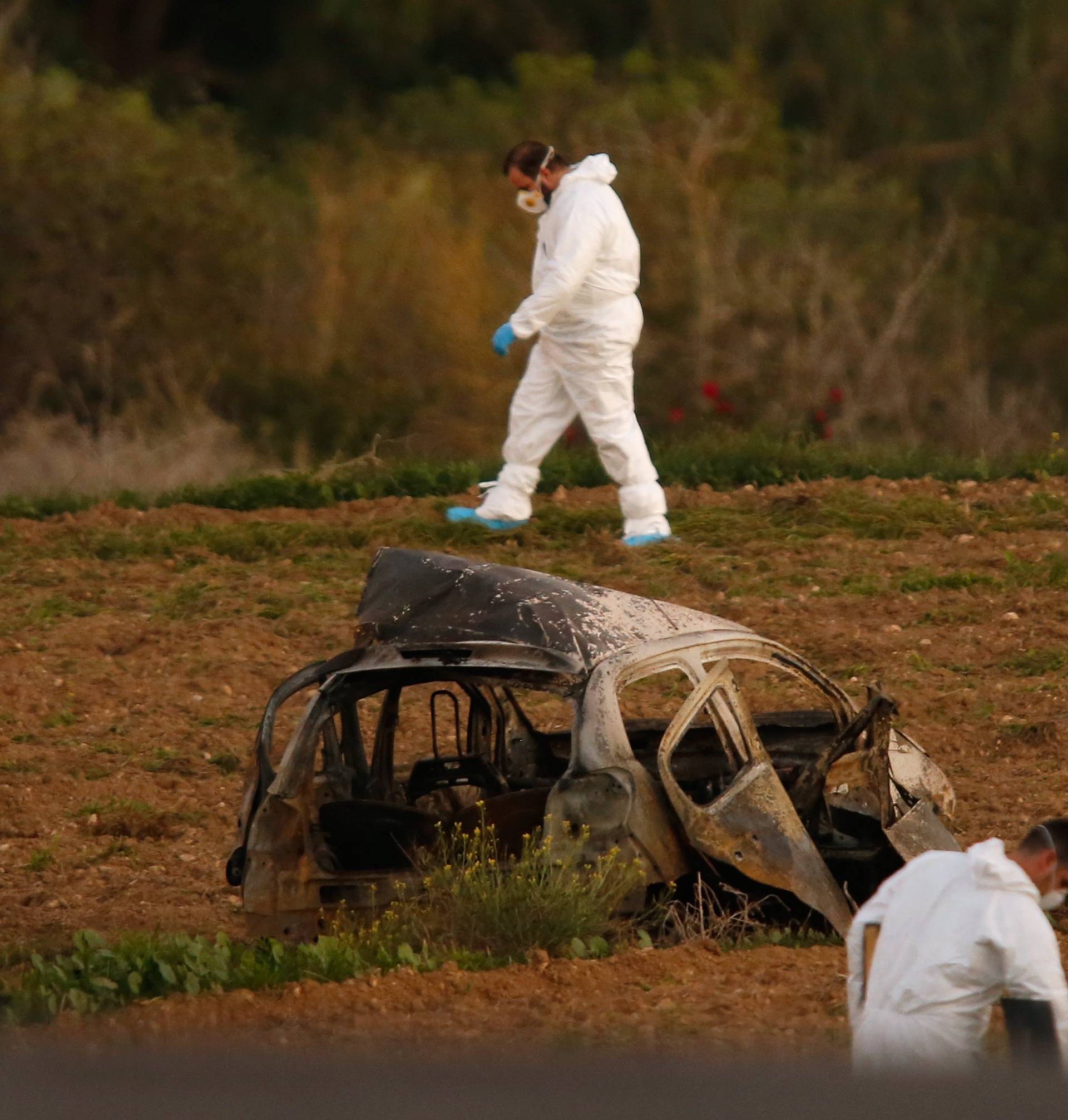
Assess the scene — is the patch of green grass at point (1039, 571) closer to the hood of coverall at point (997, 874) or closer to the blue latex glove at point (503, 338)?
the blue latex glove at point (503, 338)

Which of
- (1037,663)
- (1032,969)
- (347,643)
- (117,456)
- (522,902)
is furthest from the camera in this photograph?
(117,456)

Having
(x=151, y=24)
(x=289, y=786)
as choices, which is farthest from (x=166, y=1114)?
(x=151, y=24)

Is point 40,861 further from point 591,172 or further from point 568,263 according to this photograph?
point 591,172

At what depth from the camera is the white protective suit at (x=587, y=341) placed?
12.7 meters

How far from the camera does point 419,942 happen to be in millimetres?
6750

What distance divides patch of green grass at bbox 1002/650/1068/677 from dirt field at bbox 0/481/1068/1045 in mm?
15

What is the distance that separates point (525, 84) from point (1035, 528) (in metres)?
12.0

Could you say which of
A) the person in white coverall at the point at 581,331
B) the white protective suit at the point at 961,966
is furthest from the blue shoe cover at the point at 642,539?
the white protective suit at the point at 961,966

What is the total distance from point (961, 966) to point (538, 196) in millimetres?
9077

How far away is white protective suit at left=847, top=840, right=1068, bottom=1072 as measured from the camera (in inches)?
171

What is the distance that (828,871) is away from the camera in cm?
712

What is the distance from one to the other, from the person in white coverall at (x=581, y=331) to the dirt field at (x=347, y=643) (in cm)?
53

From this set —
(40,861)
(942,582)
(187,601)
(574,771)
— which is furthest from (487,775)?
(942,582)

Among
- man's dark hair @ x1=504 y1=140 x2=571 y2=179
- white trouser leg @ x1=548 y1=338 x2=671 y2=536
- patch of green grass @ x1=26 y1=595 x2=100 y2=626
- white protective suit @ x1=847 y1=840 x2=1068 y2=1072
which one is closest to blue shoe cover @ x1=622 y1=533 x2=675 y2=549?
white trouser leg @ x1=548 y1=338 x2=671 y2=536
